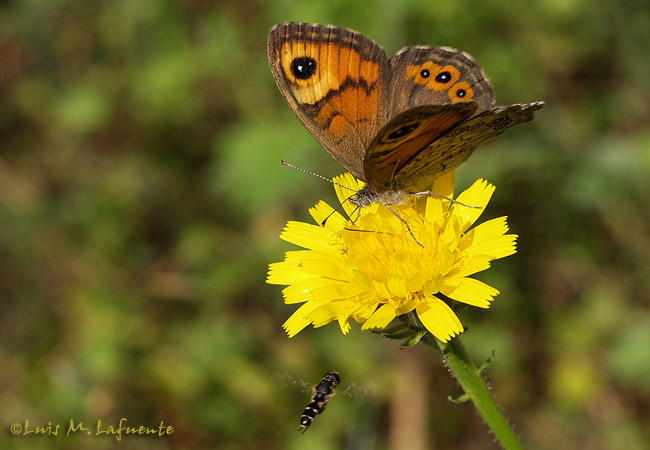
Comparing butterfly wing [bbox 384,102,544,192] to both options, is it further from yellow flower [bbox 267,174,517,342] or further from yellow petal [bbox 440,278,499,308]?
→ yellow petal [bbox 440,278,499,308]

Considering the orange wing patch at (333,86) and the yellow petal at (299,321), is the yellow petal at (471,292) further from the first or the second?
the orange wing patch at (333,86)

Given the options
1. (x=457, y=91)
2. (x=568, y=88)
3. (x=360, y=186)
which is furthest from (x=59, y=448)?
(x=568, y=88)

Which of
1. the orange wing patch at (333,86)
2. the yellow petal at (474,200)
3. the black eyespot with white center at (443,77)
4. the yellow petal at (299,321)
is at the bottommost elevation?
the yellow petal at (299,321)

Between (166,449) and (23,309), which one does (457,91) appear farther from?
(23,309)

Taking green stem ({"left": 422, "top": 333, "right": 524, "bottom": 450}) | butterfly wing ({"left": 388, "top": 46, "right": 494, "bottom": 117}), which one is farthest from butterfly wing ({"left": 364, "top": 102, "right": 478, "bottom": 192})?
green stem ({"left": 422, "top": 333, "right": 524, "bottom": 450})

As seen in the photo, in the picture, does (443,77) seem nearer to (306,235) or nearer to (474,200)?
(474,200)

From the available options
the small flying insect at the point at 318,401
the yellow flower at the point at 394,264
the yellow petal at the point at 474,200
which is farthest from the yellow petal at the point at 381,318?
the yellow petal at the point at 474,200

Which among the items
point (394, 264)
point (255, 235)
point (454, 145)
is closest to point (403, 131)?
point (454, 145)
